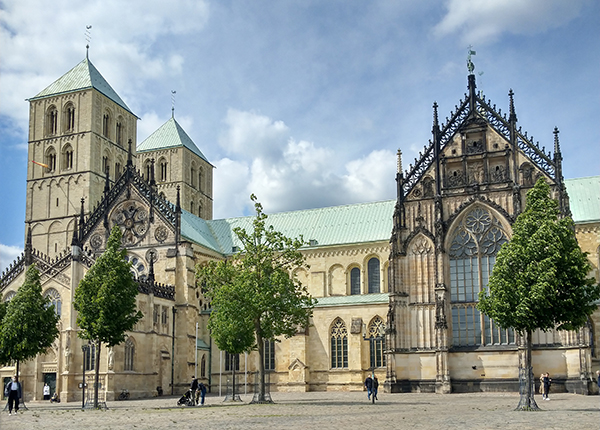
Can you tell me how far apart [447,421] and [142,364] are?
115 ft

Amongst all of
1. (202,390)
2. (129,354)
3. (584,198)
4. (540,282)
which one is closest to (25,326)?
(202,390)

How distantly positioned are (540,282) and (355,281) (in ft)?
111

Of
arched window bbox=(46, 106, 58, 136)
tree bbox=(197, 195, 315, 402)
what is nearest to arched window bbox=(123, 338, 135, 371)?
tree bbox=(197, 195, 315, 402)

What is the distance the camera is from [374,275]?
64.0m

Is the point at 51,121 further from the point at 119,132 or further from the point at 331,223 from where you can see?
the point at 331,223

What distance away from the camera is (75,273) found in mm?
55812

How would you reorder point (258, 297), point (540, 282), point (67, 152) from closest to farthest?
1. point (540, 282)
2. point (258, 297)
3. point (67, 152)

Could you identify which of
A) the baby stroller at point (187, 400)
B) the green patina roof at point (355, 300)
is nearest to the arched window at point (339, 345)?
the green patina roof at point (355, 300)

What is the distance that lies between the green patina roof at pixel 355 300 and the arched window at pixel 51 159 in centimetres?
3801

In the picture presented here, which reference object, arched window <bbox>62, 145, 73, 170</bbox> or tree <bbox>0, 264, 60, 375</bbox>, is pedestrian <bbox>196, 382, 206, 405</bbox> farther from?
arched window <bbox>62, 145, 73, 170</bbox>

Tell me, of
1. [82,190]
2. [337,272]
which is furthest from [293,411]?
[82,190]

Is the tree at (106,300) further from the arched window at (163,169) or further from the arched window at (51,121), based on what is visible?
the arched window at (163,169)

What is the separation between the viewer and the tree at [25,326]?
4172cm

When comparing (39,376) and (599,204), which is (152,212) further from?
(599,204)
